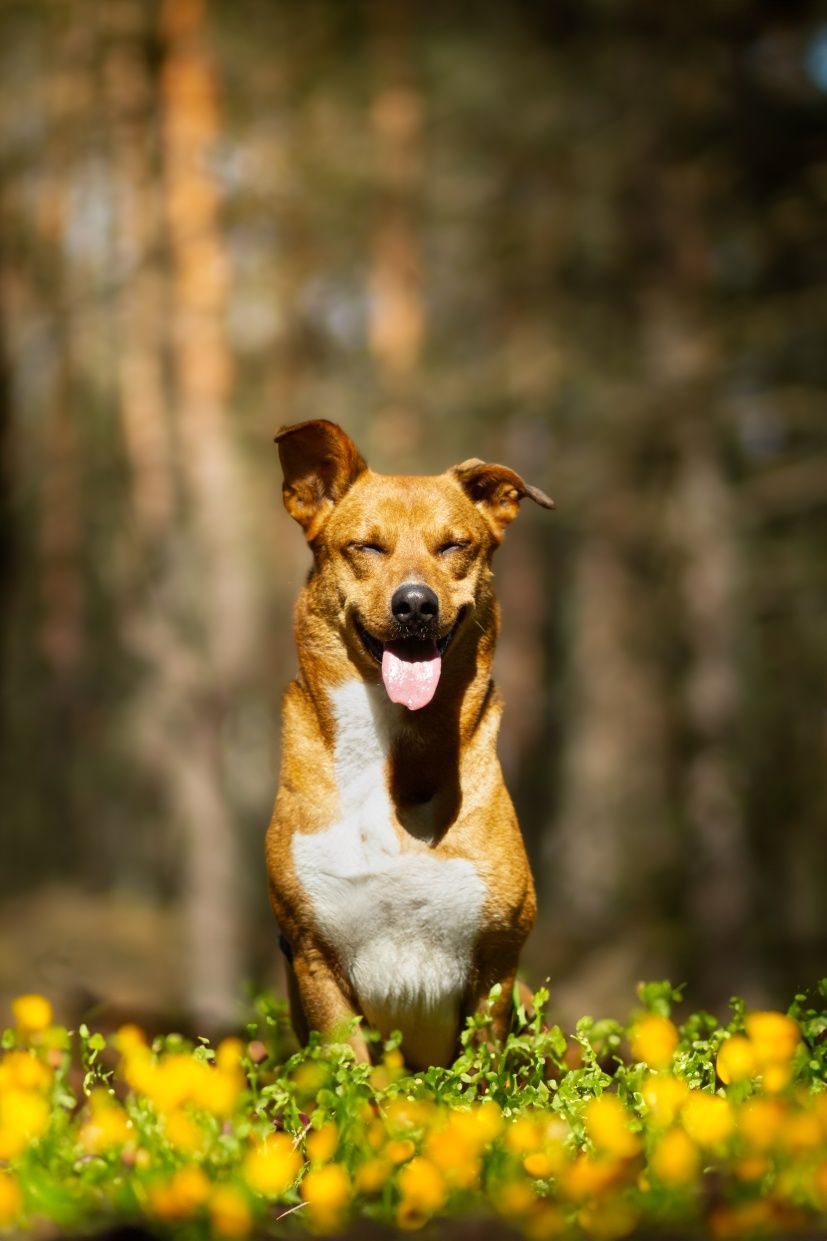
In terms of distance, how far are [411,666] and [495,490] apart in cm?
81

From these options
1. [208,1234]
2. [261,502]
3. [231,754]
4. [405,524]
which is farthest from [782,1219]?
[261,502]

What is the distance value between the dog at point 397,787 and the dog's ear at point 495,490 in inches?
4.2

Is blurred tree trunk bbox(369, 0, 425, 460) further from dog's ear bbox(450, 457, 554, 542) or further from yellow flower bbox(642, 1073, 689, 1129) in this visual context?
yellow flower bbox(642, 1073, 689, 1129)

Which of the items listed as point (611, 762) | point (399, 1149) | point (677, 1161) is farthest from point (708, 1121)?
point (611, 762)

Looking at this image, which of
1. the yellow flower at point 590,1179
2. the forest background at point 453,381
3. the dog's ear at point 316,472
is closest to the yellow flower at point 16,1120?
the yellow flower at point 590,1179

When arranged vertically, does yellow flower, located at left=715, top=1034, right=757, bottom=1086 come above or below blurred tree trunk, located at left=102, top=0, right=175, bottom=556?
below

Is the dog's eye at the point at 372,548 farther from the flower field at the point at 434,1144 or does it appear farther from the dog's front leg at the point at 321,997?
the flower field at the point at 434,1144

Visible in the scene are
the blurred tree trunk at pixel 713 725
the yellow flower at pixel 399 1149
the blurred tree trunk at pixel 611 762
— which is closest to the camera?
the yellow flower at pixel 399 1149

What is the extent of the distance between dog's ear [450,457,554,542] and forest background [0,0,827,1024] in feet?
19.9

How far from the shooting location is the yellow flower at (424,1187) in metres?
2.84

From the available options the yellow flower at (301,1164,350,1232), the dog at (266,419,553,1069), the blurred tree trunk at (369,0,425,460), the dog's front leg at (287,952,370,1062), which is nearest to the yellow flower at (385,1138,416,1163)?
the yellow flower at (301,1164,350,1232)

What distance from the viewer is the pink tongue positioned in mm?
3863

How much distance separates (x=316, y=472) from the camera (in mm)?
4375

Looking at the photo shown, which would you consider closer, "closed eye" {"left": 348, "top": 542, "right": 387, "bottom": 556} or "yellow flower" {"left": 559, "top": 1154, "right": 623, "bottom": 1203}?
"yellow flower" {"left": 559, "top": 1154, "right": 623, "bottom": 1203}
